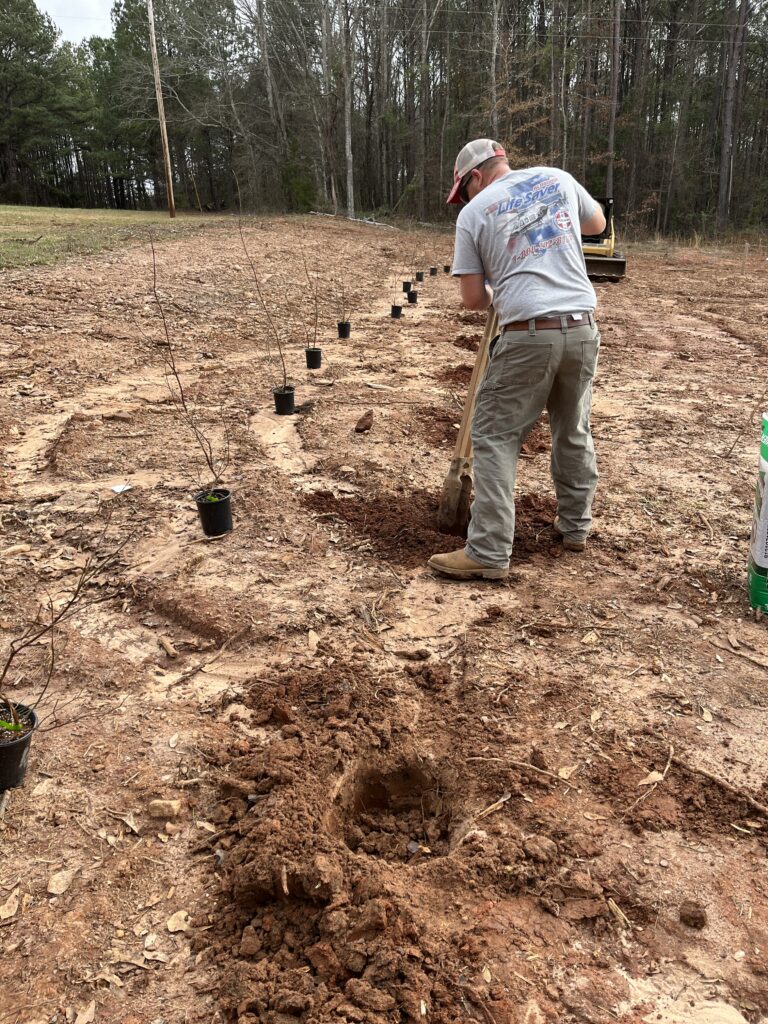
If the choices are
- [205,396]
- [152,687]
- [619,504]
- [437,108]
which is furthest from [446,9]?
[152,687]

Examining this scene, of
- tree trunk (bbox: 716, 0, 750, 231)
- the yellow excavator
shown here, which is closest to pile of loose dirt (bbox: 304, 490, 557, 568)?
the yellow excavator

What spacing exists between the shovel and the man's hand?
0.13m

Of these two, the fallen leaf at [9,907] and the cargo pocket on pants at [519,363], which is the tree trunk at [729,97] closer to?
the cargo pocket on pants at [519,363]

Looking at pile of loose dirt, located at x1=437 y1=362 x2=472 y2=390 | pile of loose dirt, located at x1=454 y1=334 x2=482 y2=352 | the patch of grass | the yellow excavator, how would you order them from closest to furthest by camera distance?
1. pile of loose dirt, located at x1=437 y1=362 x2=472 y2=390
2. pile of loose dirt, located at x1=454 y1=334 x2=482 y2=352
3. the patch of grass
4. the yellow excavator

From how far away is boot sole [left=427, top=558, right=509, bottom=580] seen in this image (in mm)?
3492

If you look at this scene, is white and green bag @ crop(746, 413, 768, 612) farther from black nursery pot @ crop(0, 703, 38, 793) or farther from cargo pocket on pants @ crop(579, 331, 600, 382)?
black nursery pot @ crop(0, 703, 38, 793)

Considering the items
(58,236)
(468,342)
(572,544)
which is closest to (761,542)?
(572,544)

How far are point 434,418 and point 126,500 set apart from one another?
105 inches

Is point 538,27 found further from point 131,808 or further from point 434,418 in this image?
point 131,808

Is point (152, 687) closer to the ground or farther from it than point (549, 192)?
closer to the ground

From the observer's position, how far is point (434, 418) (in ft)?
19.7

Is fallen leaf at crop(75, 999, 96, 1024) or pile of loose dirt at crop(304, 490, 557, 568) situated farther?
pile of loose dirt at crop(304, 490, 557, 568)

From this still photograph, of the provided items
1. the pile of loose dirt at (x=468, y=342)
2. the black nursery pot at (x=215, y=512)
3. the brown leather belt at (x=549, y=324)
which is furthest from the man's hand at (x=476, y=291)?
the pile of loose dirt at (x=468, y=342)

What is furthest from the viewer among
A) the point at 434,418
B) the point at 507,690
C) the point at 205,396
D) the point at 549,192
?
the point at 205,396
